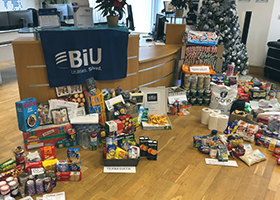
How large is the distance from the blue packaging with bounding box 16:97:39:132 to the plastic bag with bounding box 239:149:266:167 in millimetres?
2525

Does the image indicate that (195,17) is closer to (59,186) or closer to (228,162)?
(228,162)

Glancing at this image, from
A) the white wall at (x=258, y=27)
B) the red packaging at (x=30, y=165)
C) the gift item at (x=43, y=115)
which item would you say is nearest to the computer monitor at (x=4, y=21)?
the gift item at (x=43, y=115)

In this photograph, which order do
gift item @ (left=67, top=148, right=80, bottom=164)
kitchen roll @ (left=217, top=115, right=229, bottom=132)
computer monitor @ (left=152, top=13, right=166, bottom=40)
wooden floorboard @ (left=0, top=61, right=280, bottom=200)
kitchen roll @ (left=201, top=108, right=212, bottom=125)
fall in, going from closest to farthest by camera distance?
wooden floorboard @ (left=0, top=61, right=280, bottom=200)
gift item @ (left=67, top=148, right=80, bottom=164)
kitchen roll @ (left=217, top=115, right=229, bottom=132)
kitchen roll @ (left=201, top=108, right=212, bottom=125)
computer monitor @ (left=152, top=13, right=166, bottom=40)

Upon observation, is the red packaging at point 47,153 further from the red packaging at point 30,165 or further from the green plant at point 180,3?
the green plant at point 180,3

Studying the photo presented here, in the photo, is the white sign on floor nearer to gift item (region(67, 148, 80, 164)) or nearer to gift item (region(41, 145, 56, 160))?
gift item (region(67, 148, 80, 164))

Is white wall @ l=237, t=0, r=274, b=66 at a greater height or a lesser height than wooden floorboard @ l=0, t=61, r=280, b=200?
greater

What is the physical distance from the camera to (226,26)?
5535 mm

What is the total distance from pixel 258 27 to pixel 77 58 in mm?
5230

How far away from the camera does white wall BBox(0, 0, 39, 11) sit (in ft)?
22.9

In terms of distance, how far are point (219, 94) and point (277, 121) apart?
936 millimetres

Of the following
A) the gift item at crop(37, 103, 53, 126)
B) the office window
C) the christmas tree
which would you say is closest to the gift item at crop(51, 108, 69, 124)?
the gift item at crop(37, 103, 53, 126)

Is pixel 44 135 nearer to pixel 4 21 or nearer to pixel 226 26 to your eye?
pixel 4 21

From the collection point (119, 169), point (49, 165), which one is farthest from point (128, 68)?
point (49, 165)

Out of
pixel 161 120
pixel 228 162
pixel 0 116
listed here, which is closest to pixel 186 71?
pixel 161 120
